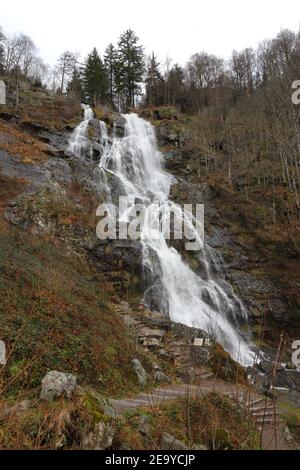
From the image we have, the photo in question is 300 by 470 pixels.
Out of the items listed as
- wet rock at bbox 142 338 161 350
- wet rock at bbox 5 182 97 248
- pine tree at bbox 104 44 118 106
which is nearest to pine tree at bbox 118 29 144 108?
pine tree at bbox 104 44 118 106

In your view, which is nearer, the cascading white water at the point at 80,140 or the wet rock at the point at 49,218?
the wet rock at the point at 49,218

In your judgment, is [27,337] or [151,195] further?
[151,195]

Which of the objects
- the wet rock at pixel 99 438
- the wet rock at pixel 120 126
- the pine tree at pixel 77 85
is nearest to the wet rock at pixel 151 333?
the wet rock at pixel 99 438

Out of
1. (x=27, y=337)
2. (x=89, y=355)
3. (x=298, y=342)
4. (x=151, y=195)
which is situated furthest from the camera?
(x=151, y=195)

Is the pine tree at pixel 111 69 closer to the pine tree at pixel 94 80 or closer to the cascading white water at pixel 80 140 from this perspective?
the pine tree at pixel 94 80

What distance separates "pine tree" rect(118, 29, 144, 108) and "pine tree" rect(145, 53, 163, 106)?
3.99 feet

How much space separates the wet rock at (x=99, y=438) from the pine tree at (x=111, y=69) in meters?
44.6

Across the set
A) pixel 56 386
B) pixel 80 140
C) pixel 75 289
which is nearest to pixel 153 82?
pixel 80 140

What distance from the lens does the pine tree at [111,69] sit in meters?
44.0

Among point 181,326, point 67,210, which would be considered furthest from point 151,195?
point 181,326
